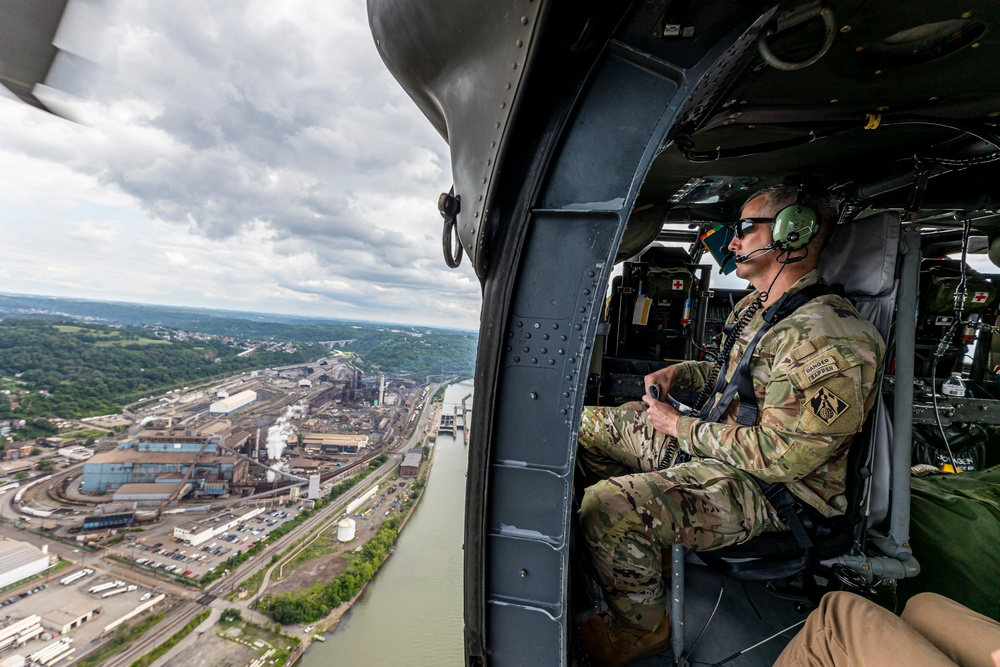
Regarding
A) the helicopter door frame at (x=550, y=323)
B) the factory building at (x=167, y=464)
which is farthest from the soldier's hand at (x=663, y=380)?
the factory building at (x=167, y=464)

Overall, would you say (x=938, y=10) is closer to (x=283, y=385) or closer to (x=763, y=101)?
(x=763, y=101)

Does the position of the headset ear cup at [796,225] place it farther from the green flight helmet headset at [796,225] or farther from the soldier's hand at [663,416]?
the soldier's hand at [663,416]

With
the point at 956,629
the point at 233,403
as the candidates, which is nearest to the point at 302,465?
the point at 233,403

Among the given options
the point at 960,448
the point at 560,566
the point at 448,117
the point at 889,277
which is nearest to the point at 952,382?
the point at 960,448

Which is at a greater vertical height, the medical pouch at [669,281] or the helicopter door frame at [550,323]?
the medical pouch at [669,281]

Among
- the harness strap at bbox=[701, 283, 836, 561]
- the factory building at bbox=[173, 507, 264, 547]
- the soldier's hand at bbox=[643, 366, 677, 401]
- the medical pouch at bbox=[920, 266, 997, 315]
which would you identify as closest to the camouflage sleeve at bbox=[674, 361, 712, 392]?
the soldier's hand at bbox=[643, 366, 677, 401]

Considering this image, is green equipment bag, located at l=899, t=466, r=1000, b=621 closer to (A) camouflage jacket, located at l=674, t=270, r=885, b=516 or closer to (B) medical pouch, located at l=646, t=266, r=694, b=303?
(A) camouflage jacket, located at l=674, t=270, r=885, b=516
